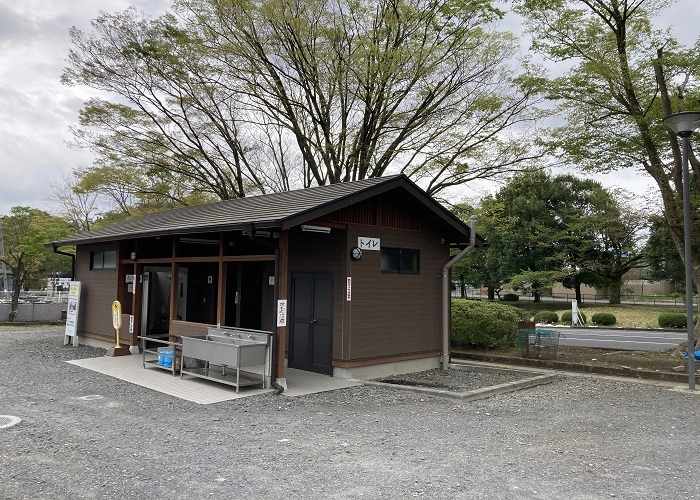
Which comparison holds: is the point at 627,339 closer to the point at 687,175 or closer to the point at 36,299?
the point at 687,175

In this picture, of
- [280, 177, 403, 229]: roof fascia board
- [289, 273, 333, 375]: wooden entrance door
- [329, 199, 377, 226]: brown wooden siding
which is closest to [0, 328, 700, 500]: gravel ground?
[289, 273, 333, 375]: wooden entrance door

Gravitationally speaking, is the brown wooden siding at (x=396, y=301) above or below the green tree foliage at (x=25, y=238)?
below

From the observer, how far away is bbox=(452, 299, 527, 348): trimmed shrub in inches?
482

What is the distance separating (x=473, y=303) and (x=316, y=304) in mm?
4956

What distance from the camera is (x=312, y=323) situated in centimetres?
946

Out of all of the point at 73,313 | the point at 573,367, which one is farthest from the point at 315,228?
the point at 73,313

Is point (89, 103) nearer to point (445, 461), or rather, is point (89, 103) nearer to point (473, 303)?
point (473, 303)

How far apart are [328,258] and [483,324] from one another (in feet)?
15.9

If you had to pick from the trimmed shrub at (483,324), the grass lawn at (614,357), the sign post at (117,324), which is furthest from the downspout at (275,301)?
the grass lawn at (614,357)

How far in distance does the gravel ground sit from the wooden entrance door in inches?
49.4

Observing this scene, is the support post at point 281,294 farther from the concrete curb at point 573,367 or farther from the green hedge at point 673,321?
the green hedge at point 673,321

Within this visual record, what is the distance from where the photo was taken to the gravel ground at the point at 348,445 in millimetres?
4133

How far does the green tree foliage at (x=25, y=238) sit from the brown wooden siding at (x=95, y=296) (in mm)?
6677

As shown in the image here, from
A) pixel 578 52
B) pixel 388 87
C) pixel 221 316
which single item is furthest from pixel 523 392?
pixel 388 87
